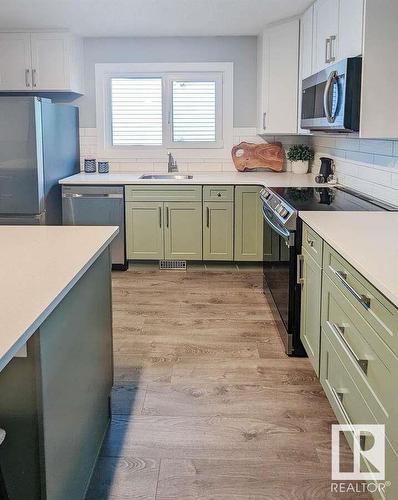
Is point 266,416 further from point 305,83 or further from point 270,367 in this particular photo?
point 305,83

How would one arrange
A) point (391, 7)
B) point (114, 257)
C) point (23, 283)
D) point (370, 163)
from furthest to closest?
1. point (114, 257)
2. point (370, 163)
3. point (391, 7)
4. point (23, 283)

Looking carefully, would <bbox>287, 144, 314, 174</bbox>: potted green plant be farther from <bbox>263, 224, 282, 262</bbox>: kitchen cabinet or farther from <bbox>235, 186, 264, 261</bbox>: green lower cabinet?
<bbox>263, 224, 282, 262</bbox>: kitchen cabinet

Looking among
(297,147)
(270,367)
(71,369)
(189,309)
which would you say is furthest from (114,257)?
(71,369)

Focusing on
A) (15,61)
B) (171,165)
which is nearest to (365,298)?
(171,165)

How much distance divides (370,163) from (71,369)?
2.54m

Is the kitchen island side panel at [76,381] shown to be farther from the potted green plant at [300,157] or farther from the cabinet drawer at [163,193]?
the potted green plant at [300,157]

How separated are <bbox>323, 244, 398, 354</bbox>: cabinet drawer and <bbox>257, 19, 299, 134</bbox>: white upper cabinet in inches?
111

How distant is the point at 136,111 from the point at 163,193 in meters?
1.12

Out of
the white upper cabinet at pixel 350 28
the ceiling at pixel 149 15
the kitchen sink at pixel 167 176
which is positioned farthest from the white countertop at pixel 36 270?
the kitchen sink at pixel 167 176

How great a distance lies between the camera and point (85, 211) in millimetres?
5020

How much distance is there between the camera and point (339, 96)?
9.87ft

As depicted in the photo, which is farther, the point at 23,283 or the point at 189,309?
the point at 189,309

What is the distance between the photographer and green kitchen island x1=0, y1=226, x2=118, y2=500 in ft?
4.79

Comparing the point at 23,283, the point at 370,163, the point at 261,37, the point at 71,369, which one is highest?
the point at 261,37
